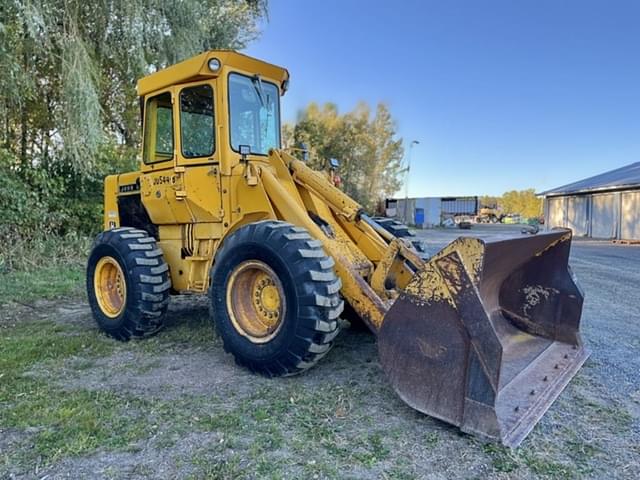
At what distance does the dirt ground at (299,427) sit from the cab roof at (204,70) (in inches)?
94.0

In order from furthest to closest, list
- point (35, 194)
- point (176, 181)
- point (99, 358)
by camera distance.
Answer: point (35, 194) < point (176, 181) < point (99, 358)

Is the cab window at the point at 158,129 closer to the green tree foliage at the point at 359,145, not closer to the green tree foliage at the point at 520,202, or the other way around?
the green tree foliage at the point at 359,145

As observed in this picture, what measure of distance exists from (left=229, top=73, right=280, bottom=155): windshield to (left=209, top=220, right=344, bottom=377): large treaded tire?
1098mm

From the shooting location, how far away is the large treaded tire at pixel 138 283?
13.3 feet

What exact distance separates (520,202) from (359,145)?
1555 inches

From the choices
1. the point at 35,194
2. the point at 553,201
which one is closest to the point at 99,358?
the point at 35,194

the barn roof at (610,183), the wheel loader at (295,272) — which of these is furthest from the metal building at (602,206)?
the wheel loader at (295,272)

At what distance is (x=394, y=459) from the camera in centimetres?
224

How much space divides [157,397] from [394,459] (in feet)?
5.27

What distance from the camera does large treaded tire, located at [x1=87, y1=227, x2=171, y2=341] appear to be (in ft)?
13.3

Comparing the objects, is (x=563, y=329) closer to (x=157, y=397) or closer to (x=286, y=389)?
(x=286, y=389)

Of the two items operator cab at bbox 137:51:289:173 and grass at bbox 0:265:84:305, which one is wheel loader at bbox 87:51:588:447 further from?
grass at bbox 0:265:84:305

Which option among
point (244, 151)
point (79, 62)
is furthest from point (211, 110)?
point (79, 62)

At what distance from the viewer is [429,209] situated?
33.1 metres
